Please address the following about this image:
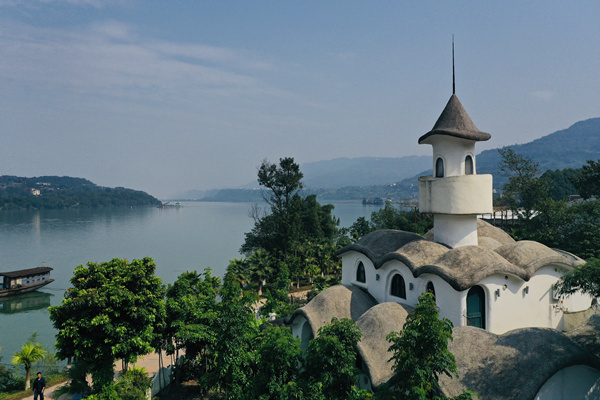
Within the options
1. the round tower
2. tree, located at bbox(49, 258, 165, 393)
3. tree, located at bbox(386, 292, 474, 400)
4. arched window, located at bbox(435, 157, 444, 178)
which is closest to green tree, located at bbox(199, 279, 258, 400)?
tree, located at bbox(49, 258, 165, 393)

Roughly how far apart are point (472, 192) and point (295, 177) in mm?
28721

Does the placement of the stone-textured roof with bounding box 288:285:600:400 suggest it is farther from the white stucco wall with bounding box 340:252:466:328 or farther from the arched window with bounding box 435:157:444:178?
the arched window with bounding box 435:157:444:178

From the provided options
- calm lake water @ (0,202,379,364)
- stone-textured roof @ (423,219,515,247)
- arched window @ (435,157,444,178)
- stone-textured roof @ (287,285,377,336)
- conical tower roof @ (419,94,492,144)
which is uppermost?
conical tower roof @ (419,94,492,144)

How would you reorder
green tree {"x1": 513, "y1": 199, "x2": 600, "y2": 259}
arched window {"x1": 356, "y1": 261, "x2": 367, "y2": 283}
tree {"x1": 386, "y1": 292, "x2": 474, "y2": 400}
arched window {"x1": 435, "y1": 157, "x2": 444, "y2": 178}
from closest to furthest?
tree {"x1": 386, "y1": 292, "x2": 474, "y2": 400}
arched window {"x1": 435, "y1": 157, "x2": 444, "y2": 178}
arched window {"x1": 356, "y1": 261, "x2": 367, "y2": 283}
green tree {"x1": 513, "y1": 199, "x2": 600, "y2": 259}

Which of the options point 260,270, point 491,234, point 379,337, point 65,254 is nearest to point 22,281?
point 65,254

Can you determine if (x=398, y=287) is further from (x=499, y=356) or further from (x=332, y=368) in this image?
(x=332, y=368)

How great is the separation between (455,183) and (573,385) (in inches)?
293

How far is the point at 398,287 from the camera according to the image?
15.9 m

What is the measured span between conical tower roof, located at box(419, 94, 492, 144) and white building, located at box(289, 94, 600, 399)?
46 mm

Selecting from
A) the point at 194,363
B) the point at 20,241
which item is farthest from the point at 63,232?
the point at 194,363

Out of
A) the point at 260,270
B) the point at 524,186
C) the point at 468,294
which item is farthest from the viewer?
the point at 524,186

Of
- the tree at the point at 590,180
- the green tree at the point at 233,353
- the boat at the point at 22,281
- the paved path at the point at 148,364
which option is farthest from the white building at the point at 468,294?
the boat at the point at 22,281

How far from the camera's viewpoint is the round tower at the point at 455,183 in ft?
49.6

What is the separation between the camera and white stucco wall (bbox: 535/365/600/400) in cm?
1007
